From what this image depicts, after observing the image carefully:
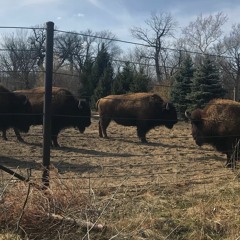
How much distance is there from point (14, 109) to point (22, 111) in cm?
27

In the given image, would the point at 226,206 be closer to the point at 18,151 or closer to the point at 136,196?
the point at 136,196

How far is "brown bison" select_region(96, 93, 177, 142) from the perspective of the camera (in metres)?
16.3

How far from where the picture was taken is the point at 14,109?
13570 millimetres

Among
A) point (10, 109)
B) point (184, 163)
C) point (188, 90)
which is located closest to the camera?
point (184, 163)

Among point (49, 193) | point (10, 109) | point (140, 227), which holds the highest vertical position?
point (10, 109)

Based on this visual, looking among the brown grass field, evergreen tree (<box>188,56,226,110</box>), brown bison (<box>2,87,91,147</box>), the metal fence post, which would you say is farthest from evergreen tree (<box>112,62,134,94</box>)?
the metal fence post

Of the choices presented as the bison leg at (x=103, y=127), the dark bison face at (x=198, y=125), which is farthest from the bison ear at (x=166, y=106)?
the dark bison face at (x=198, y=125)

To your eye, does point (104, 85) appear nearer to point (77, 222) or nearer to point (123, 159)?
point (123, 159)

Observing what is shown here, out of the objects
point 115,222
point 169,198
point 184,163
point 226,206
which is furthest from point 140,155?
point 115,222

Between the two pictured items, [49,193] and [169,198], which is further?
[169,198]

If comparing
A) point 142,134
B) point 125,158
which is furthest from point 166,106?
point 125,158

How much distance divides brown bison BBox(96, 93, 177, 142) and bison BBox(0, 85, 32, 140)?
11.9ft

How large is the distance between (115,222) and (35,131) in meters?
13.0

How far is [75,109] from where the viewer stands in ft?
48.4
